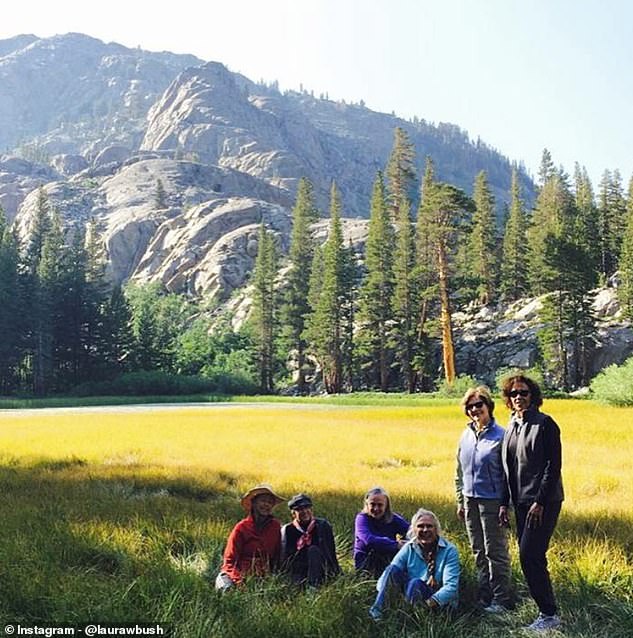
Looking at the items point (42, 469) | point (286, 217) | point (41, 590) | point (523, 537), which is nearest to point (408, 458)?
point (42, 469)

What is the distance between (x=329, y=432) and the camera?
799 inches

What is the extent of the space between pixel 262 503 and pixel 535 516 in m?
2.73

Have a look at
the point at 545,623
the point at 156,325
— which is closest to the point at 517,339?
the point at 156,325

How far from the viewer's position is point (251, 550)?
6.40 metres

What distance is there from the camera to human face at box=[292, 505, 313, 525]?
6.62m

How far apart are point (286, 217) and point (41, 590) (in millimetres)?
107078

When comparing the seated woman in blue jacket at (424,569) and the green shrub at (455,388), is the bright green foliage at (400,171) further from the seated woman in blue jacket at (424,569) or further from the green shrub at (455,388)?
the seated woman in blue jacket at (424,569)

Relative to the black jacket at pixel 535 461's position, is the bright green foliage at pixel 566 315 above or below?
A: above

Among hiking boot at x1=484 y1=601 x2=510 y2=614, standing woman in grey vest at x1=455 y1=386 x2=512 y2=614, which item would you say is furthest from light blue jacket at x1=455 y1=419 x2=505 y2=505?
hiking boot at x1=484 y1=601 x2=510 y2=614

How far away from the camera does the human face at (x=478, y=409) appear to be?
611 cm

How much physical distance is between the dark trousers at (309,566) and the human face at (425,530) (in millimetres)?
1054

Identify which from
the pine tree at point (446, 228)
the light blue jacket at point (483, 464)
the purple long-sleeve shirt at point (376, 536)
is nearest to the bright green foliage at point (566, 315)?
the pine tree at point (446, 228)

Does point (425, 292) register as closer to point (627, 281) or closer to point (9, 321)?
point (627, 281)

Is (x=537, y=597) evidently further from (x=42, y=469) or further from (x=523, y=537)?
(x=42, y=469)
